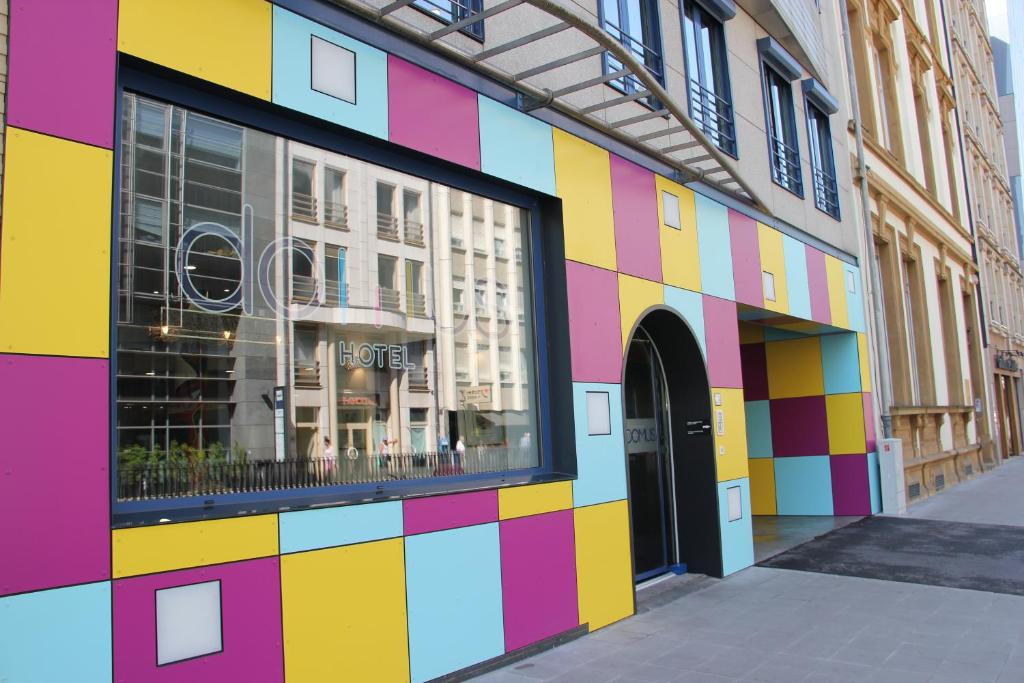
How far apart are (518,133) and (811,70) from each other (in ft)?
26.9

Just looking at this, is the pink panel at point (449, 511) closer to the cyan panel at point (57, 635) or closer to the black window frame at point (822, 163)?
the cyan panel at point (57, 635)

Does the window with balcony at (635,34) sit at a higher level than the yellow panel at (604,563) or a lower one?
higher

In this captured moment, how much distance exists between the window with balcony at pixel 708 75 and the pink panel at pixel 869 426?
558cm

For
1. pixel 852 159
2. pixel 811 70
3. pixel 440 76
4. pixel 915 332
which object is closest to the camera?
pixel 440 76

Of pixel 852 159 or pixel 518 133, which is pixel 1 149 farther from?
pixel 852 159

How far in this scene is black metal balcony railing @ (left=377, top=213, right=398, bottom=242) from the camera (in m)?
5.54

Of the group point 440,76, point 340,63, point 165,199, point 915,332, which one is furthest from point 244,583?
point 915,332

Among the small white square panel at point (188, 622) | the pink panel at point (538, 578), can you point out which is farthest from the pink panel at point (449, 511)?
the small white square panel at point (188, 622)

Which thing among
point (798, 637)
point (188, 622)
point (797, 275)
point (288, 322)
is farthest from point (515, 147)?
point (797, 275)

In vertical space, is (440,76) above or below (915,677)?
above

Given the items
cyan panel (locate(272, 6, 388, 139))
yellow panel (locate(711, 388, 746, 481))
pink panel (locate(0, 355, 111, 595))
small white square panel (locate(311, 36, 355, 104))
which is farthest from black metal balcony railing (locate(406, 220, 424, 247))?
yellow panel (locate(711, 388, 746, 481))

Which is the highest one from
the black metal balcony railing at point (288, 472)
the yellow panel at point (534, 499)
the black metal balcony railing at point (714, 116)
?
the black metal balcony railing at point (714, 116)

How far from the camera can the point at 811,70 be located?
12.8m

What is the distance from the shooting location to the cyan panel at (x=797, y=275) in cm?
1135
